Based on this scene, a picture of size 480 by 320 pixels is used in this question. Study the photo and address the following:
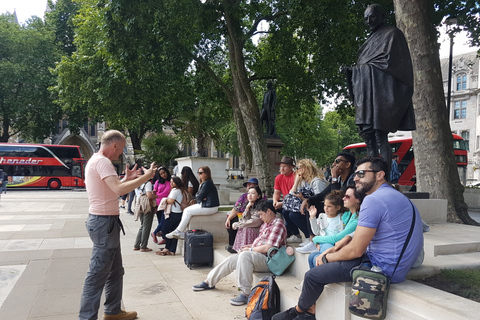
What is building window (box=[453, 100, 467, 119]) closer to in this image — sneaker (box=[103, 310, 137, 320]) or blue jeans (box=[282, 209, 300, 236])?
blue jeans (box=[282, 209, 300, 236])

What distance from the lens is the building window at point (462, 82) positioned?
54.5 m

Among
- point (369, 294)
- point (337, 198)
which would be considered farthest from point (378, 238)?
point (337, 198)

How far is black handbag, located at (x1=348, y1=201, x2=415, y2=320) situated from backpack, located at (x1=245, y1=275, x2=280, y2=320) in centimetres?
118

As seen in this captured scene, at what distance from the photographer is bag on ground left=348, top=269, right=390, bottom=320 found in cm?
304

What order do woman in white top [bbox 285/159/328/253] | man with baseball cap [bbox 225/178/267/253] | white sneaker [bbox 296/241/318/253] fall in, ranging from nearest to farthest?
white sneaker [bbox 296/241/318/253], woman in white top [bbox 285/159/328/253], man with baseball cap [bbox 225/178/267/253]

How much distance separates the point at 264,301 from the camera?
4145 millimetres

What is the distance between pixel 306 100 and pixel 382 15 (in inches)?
603

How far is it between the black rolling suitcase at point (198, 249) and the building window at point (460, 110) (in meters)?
56.8

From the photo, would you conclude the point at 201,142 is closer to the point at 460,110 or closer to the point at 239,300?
the point at 239,300

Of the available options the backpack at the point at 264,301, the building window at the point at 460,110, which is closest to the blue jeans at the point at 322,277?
the backpack at the point at 264,301

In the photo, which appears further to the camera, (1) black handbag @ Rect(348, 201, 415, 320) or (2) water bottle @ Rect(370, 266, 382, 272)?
(2) water bottle @ Rect(370, 266, 382, 272)

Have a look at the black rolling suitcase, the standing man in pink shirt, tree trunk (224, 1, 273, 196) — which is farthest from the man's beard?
tree trunk (224, 1, 273, 196)

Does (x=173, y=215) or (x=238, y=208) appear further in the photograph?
(x=173, y=215)

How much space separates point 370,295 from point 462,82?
61868 millimetres
